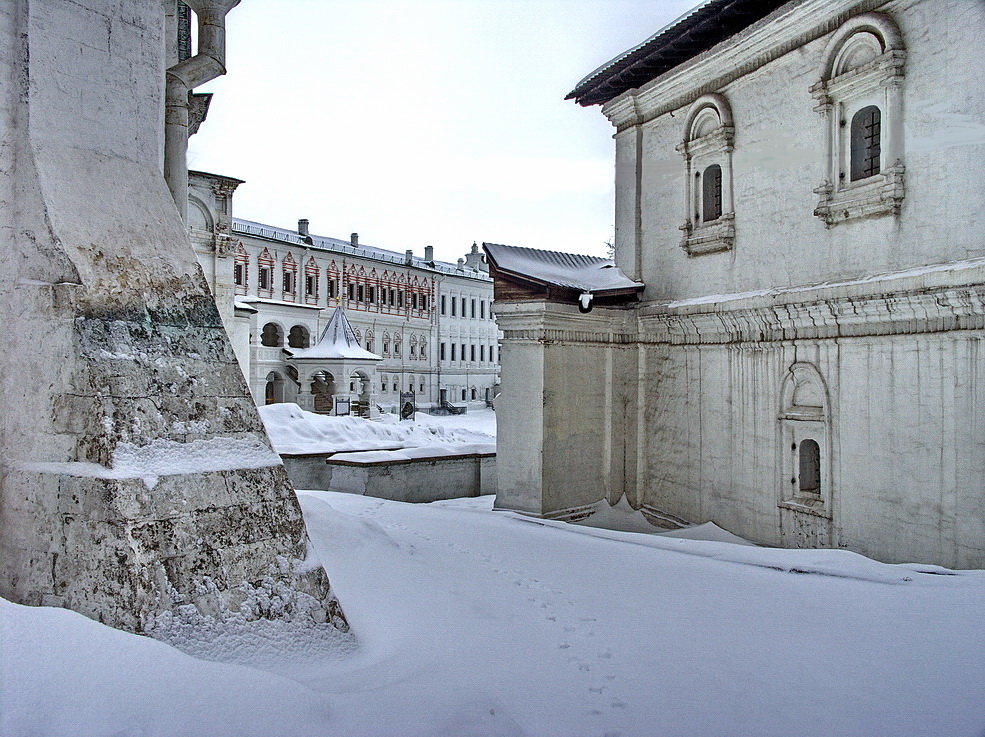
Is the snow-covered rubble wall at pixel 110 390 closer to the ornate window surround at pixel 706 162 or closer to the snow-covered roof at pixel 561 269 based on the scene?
the snow-covered roof at pixel 561 269

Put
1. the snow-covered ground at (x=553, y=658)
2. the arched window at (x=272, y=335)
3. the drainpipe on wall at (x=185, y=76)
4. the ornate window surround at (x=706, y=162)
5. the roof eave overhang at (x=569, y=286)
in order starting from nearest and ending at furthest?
the snow-covered ground at (x=553, y=658) → the drainpipe on wall at (x=185, y=76) → the ornate window surround at (x=706, y=162) → the roof eave overhang at (x=569, y=286) → the arched window at (x=272, y=335)

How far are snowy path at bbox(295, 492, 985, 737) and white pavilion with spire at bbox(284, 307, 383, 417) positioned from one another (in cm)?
2346

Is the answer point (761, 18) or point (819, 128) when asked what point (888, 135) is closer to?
point (819, 128)

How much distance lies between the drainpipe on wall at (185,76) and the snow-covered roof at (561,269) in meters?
4.39

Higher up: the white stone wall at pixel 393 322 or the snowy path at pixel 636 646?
the white stone wall at pixel 393 322

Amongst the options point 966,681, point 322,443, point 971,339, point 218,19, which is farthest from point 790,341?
point 322,443

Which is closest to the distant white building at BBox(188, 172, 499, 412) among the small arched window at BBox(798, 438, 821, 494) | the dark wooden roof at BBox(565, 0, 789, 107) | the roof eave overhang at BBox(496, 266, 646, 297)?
the roof eave overhang at BBox(496, 266, 646, 297)

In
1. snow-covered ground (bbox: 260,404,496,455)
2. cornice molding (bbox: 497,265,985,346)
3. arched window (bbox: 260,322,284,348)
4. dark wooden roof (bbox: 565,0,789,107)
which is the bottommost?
snow-covered ground (bbox: 260,404,496,455)

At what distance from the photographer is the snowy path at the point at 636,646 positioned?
2.85 m

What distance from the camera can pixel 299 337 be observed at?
34156mm

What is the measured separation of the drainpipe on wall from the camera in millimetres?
5445

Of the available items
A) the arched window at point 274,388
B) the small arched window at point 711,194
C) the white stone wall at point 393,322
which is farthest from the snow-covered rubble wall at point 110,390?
the arched window at point 274,388

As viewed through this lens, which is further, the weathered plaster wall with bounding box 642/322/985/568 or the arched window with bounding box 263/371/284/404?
the arched window with bounding box 263/371/284/404

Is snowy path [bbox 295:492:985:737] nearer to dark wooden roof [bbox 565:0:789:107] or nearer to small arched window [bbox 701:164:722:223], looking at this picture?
small arched window [bbox 701:164:722:223]
